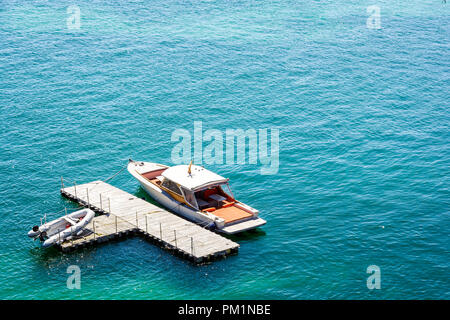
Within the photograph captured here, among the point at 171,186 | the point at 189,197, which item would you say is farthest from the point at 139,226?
the point at 171,186

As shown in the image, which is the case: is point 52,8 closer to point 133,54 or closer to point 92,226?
point 133,54

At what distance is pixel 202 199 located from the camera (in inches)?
2891

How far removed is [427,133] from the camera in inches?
3720

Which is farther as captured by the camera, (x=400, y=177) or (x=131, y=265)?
(x=400, y=177)

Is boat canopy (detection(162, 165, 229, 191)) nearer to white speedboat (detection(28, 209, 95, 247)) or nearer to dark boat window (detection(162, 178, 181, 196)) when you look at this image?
dark boat window (detection(162, 178, 181, 196))

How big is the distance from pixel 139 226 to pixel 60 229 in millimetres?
8011

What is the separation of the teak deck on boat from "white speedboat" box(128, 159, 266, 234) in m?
1.29

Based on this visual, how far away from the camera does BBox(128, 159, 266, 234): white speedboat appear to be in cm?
6781

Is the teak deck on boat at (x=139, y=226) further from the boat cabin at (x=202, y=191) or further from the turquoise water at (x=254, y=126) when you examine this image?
the boat cabin at (x=202, y=191)

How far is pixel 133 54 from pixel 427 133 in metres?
57.9

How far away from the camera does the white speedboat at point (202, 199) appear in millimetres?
67812

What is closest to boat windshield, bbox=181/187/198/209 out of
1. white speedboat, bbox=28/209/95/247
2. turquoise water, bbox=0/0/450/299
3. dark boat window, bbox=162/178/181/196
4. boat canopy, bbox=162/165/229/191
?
boat canopy, bbox=162/165/229/191

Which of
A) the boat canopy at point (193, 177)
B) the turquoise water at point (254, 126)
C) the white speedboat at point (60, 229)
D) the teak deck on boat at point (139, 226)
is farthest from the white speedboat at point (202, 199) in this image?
the white speedboat at point (60, 229)
